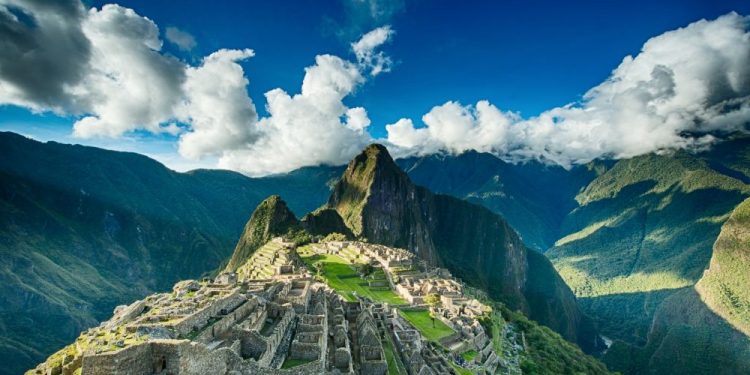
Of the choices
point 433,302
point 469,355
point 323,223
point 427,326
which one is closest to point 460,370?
point 469,355

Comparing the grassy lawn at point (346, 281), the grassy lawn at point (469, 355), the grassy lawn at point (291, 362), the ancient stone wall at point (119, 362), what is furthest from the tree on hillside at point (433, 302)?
the ancient stone wall at point (119, 362)

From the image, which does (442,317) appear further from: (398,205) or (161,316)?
(398,205)

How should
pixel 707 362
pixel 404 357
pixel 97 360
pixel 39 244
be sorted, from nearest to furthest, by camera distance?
pixel 97 360 < pixel 404 357 < pixel 707 362 < pixel 39 244

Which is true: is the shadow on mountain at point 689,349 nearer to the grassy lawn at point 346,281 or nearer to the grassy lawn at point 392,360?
Answer: the grassy lawn at point 346,281

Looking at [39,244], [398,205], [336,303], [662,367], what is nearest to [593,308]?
[662,367]

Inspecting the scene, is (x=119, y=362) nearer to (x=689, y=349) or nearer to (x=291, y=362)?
(x=291, y=362)

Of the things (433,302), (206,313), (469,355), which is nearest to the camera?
(206,313)
